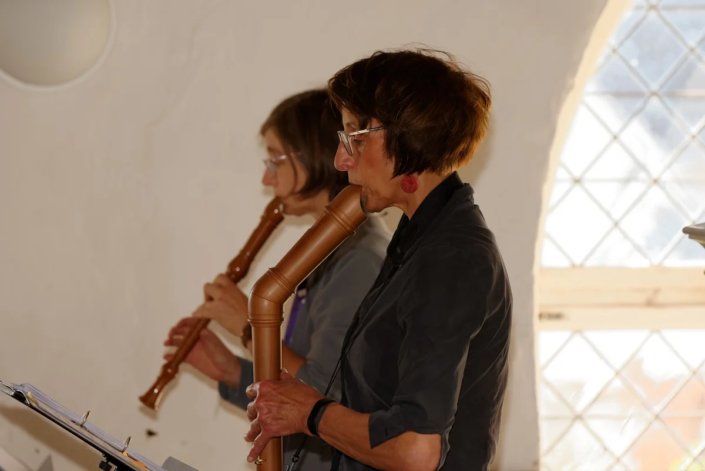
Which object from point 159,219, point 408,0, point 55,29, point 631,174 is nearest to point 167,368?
point 159,219

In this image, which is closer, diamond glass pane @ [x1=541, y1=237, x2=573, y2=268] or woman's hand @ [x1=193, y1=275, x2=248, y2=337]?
woman's hand @ [x1=193, y1=275, x2=248, y2=337]

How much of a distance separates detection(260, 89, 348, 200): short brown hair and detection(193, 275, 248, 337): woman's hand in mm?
305

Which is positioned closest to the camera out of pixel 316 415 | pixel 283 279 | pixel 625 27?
pixel 316 415

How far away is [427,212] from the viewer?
1.19 meters

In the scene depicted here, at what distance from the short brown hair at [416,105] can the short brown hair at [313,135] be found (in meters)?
0.52

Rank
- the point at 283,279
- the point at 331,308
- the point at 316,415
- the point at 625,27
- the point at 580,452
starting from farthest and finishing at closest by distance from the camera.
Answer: the point at 580,452
the point at 625,27
the point at 331,308
the point at 283,279
the point at 316,415

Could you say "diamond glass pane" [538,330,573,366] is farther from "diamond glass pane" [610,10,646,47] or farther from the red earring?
the red earring

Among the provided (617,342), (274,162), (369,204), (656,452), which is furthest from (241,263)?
(656,452)

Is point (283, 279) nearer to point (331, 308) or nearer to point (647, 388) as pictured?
point (331, 308)

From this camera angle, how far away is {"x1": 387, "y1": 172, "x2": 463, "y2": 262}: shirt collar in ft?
3.87

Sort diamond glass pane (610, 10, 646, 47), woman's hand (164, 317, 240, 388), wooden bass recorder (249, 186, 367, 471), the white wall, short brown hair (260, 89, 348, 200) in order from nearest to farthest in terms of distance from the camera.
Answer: wooden bass recorder (249, 186, 367, 471)
short brown hair (260, 89, 348, 200)
woman's hand (164, 317, 240, 388)
the white wall
diamond glass pane (610, 10, 646, 47)

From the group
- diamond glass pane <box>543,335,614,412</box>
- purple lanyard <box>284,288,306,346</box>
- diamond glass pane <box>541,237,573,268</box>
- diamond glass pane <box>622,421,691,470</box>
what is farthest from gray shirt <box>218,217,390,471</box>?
diamond glass pane <box>622,421,691,470</box>

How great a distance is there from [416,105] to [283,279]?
38cm

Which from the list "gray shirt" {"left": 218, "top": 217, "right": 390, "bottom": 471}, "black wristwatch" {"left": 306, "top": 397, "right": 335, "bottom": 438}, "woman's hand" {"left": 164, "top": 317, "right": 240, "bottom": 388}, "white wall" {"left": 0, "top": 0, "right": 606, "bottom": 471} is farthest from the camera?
"white wall" {"left": 0, "top": 0, "right": 606, "bottom": 471}
